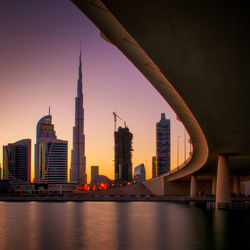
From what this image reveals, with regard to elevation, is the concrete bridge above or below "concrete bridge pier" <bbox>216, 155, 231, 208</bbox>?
above

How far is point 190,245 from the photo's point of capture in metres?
24.2

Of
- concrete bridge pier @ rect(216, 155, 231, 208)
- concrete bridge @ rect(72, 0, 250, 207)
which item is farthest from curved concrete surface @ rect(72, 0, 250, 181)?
concrete bridge pier @ rect(216, 155, 231, 208)

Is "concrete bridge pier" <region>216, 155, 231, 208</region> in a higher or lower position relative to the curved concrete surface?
lower

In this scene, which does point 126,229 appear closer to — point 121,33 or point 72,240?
point 72,240

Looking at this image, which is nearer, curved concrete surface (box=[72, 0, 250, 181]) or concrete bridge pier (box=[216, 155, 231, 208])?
curved concrete surface (box=[72, 0, 250, 181])

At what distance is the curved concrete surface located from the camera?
14.0 meters

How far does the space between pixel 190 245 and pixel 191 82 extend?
10.4m

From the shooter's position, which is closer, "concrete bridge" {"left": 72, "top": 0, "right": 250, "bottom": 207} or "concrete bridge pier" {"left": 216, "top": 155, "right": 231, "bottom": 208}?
"concrete bridge" {"left": 72, "top": 0, "right": 250, "bottom": 207}

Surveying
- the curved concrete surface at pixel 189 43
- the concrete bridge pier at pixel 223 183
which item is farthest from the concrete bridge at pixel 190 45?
the concrete bridge pier at pixel 223 183

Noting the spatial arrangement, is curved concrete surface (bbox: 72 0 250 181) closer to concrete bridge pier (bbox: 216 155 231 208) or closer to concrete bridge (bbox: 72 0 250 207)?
concrete bridge (bbox: 72 0 250 207)

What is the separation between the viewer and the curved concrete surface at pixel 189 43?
1398 centimetres

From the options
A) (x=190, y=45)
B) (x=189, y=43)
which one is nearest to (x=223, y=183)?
(x=190, y=45)

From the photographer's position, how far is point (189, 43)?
17.2m

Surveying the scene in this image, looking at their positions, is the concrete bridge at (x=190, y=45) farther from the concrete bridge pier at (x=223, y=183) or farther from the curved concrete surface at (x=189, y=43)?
the concrete bridge pier at (x=223, y=183)
